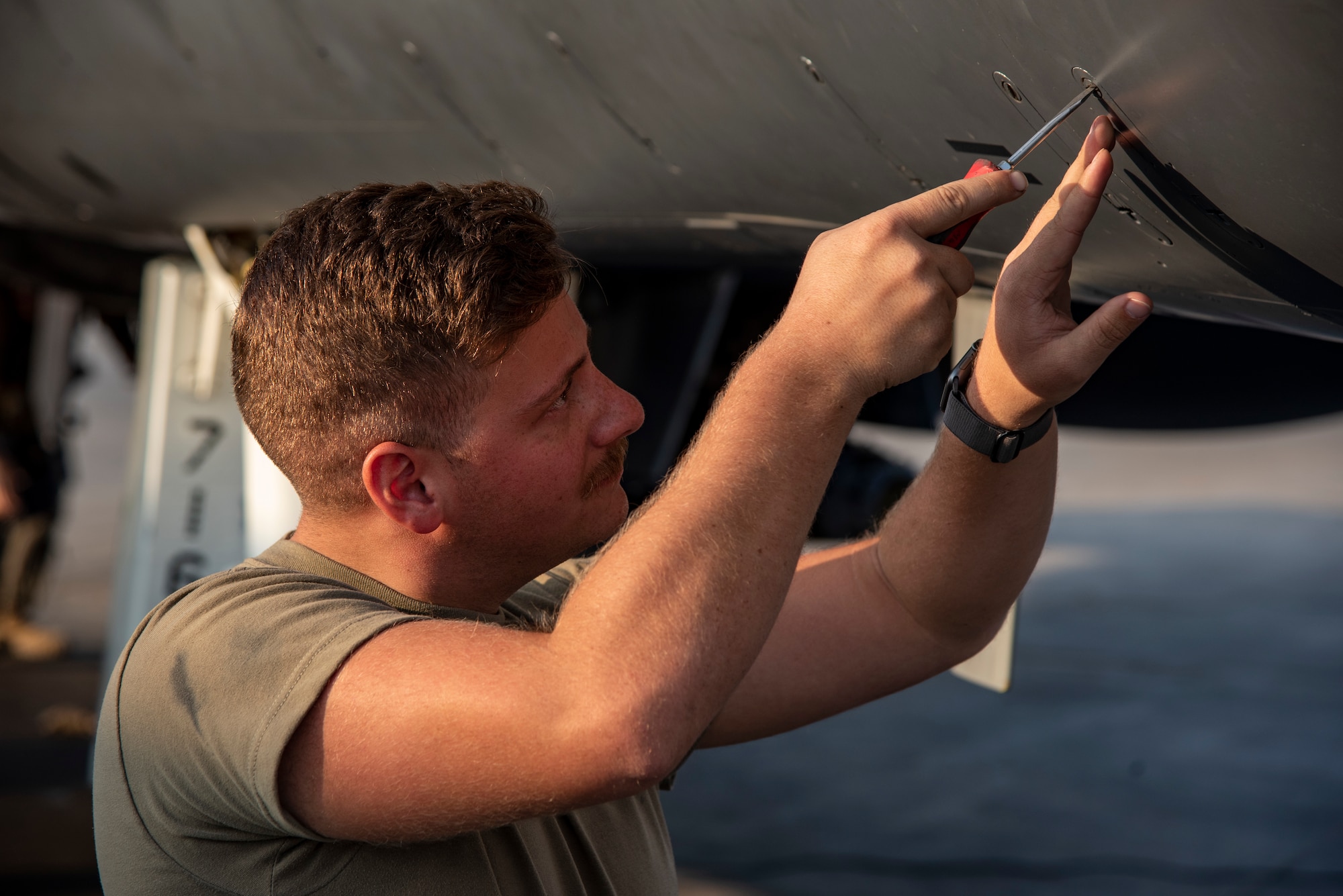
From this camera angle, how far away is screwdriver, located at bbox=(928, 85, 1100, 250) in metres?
0.94

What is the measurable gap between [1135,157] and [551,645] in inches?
24.8

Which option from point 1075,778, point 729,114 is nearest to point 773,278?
point 729,114

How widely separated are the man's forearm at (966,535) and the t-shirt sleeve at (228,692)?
0.59 metres

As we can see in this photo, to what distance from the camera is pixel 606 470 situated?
103 cm

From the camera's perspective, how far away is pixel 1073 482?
1183 centimetres

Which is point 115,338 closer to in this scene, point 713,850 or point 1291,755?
point 713,850

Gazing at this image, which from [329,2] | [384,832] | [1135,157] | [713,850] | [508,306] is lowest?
[713,850]

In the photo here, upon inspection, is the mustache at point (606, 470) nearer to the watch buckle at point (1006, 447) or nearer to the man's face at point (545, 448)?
the man's face at point (545, 448)

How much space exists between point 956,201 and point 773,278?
151cm

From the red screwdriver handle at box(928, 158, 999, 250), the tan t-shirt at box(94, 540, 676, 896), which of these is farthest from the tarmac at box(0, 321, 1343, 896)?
the tan t-shirt at box(94, 540, 676, 896)

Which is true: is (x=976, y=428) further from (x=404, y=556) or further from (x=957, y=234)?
(x=404, y=556)

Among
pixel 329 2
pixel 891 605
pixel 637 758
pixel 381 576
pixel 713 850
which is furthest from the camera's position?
pixel 713 850

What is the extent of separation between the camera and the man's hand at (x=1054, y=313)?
93 cm

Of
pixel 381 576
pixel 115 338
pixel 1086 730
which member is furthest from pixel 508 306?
pixel 115 338
